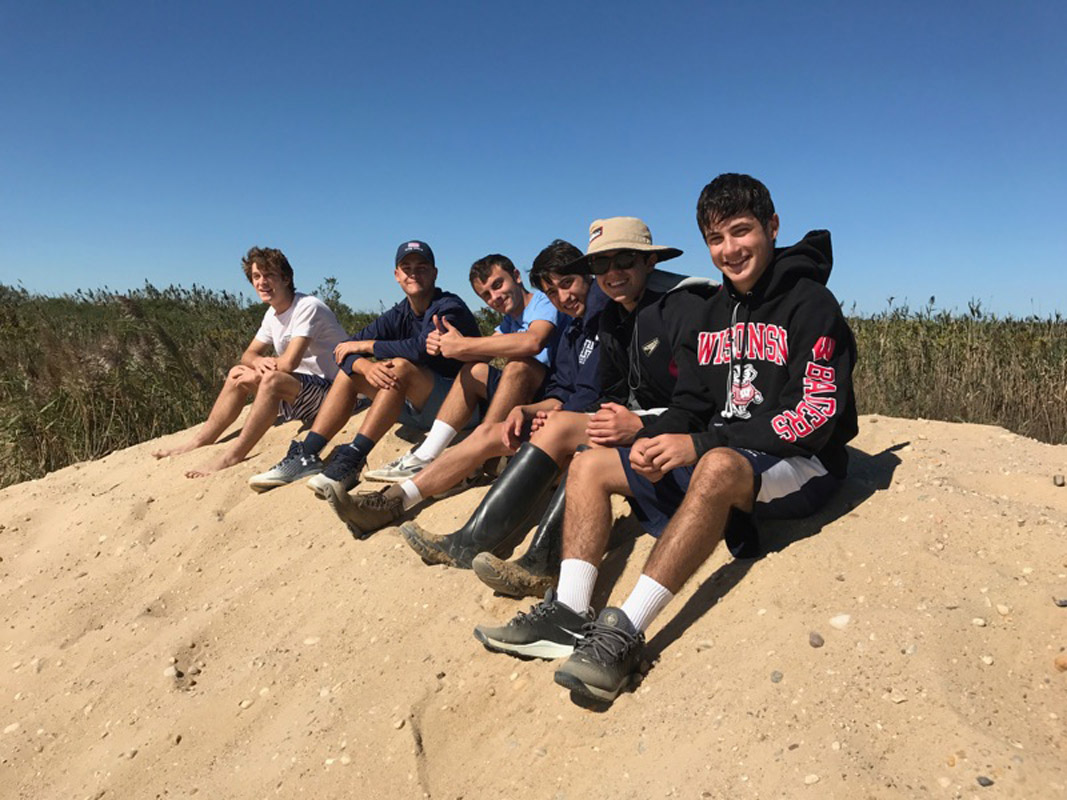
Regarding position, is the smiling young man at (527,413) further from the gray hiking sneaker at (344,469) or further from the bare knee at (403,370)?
the bare knee at (403,370)

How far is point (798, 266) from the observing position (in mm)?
2664

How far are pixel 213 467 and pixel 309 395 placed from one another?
80 cm

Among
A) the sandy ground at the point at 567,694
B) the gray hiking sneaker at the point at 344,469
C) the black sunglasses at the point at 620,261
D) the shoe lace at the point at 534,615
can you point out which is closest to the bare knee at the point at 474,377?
the sandy ground at the point at 567,694

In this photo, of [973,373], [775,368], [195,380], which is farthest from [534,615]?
[195,380]

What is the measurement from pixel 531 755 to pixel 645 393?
1595 millimetres

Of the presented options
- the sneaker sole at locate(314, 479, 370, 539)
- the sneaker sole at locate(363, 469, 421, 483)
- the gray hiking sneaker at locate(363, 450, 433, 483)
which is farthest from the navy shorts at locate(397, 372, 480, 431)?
the sneaker sole at locate(314, 479, 370, 539)

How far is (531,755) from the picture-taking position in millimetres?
2248

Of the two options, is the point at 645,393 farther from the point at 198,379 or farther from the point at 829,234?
the point at 198,379

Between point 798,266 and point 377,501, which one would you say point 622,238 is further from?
point 377,501

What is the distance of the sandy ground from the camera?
6.28ft

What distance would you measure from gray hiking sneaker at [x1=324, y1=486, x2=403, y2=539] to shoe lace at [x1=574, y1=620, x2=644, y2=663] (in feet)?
5.32

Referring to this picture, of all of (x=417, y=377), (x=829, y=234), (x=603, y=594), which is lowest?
(x=603, y=594)

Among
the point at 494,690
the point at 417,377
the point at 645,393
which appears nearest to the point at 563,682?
the point at 494,690

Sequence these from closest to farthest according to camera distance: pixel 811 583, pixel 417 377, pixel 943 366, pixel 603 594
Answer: pixel 811 583
pixel 603 594
pixel 417 377
pixel 943 366
